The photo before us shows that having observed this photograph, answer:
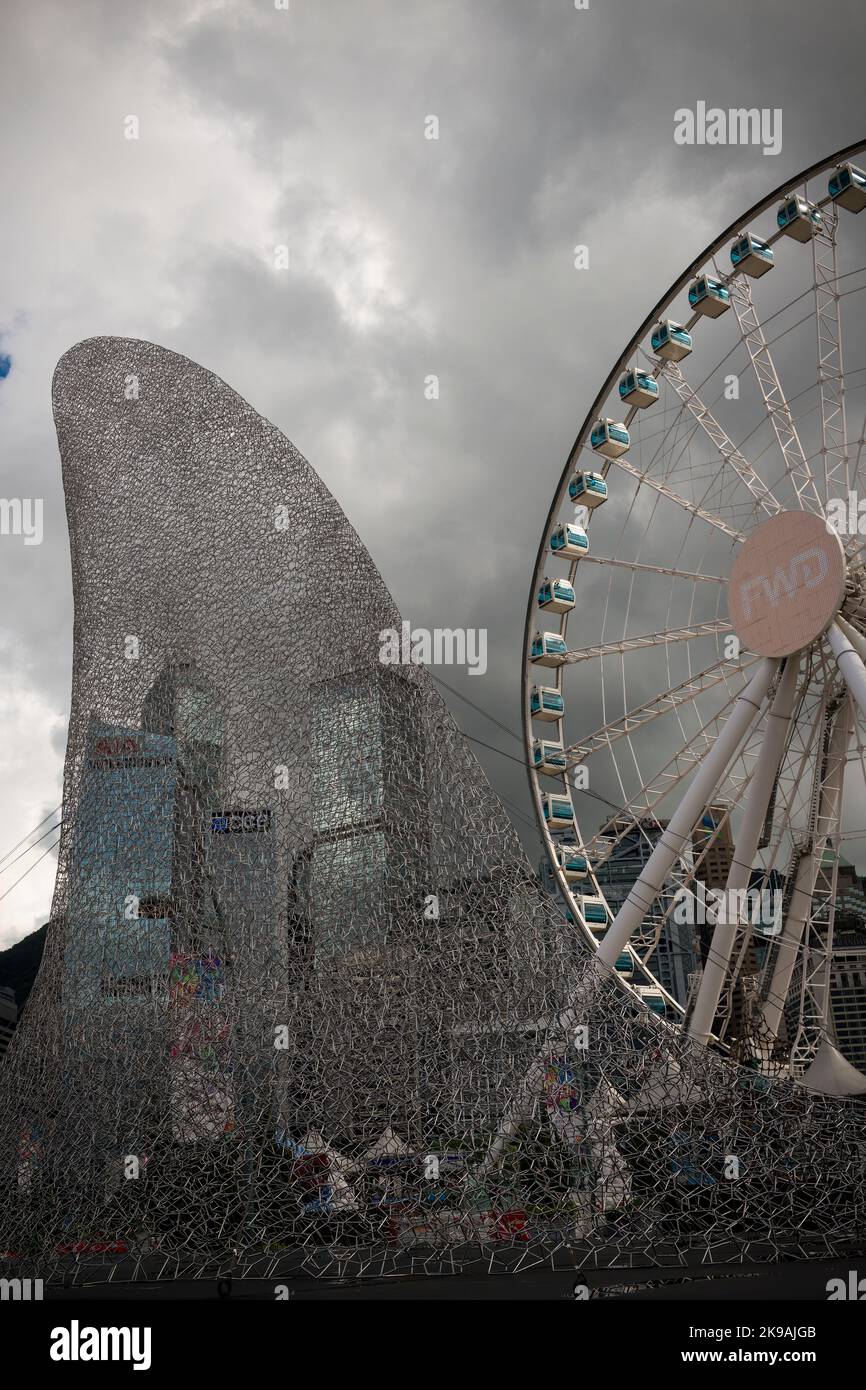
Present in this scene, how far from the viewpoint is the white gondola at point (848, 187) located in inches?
741

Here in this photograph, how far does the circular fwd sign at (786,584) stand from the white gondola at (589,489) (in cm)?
360

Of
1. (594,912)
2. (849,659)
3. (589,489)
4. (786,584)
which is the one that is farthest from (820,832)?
(589,489)

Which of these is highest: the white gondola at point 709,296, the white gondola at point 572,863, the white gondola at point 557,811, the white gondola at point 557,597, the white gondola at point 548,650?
the white gondola at point 709,296

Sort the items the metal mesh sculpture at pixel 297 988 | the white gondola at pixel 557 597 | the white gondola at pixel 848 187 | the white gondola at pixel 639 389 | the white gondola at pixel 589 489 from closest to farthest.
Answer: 1. the metal mesh sculpture at pixel 297 988
2. the white gondola at pixel 848 187
3. the white gondola at pixel 639 389
4. the white gondola at pixel 589 489
5. the white gondola at pixel 557 597

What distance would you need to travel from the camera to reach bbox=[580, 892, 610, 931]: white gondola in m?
20.7

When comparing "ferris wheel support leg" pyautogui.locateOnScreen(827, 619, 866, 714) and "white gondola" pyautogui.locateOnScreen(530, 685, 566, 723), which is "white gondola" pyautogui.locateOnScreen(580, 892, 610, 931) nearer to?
"white gondola" pyautogui.locateOnScreen(530, 685, 566, 723)

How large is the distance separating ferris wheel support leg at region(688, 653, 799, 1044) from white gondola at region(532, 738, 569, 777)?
427 cm

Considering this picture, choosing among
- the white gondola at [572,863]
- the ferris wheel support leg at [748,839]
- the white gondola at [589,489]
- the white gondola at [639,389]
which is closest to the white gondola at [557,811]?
the white gondola at [572,863]

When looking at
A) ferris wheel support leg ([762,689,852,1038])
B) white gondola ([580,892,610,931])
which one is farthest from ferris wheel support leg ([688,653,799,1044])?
white gondola ([580,892,610,931])

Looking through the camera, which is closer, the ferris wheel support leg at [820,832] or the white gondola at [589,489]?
the ferris wheel support leg at [820,832]

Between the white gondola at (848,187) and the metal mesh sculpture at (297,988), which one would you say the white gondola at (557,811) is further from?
the white gondola at (848,187)

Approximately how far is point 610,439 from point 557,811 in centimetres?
690

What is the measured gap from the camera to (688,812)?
1870 centimetres

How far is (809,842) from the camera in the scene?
1858 centimetres
